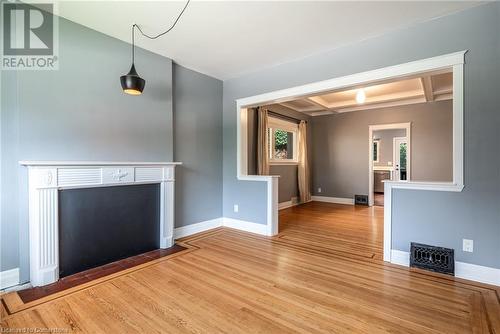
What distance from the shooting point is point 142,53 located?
323 centimetres

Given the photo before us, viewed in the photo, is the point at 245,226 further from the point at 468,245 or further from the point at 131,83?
the point at 468,245

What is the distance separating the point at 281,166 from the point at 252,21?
4047 millimetres

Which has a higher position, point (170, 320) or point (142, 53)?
point (142, 53)

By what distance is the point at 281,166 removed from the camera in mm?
6289

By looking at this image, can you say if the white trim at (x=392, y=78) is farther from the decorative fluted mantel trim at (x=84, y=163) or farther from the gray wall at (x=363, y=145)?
the gray wall at (x=363, y=145)

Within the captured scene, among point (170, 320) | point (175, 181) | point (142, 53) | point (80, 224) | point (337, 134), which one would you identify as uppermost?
point (142, 53)

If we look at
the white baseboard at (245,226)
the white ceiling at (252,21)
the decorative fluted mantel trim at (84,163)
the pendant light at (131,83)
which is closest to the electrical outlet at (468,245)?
the white ceiling at (252,21)

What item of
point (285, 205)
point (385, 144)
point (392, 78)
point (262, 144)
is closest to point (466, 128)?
point (392, 78)

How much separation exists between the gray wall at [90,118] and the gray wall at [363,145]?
4.37m

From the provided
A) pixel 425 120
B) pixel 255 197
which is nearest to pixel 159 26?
pixel 255 197

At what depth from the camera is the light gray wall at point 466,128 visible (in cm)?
232

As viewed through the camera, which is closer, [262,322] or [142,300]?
[262,322]

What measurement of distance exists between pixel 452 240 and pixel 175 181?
352 centimetres

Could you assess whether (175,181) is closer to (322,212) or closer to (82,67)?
(82,67)
